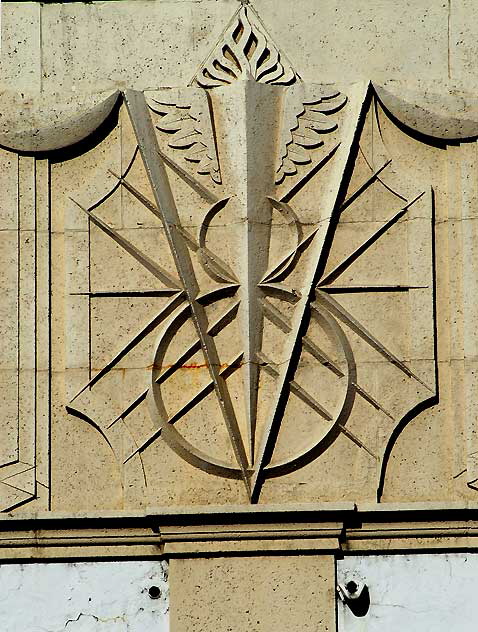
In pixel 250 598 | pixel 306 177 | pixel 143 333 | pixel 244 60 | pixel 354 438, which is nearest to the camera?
pixel 250 598

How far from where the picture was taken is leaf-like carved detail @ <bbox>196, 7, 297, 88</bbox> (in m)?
12.6

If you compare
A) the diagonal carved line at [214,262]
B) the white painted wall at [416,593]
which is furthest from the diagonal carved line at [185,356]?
the white painted wall at [416,593]

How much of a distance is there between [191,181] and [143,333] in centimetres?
79

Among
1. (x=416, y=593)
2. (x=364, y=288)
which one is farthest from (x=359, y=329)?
(x=416, y=593)

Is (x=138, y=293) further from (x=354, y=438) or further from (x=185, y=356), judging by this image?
(x=354, y=438)

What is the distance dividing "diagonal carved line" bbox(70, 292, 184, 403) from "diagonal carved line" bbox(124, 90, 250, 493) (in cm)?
8

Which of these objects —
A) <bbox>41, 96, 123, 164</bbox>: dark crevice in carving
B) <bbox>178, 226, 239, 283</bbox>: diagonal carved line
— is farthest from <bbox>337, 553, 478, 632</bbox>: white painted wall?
<bbox>41, 96, 123, 164</bbox>: dark crevice in carving

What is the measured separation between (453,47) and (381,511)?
7.74 ft

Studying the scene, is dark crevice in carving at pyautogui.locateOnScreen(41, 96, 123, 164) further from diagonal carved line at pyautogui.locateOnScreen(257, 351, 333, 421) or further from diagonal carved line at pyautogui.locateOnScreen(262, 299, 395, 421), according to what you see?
diagonal carved line at pyautogui.locateOnScreen(257, 351, 333, 421)

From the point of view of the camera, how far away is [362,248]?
1248 centimetres

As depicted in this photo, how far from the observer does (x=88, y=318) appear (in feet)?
40.8

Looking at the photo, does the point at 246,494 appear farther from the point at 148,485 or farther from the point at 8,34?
the point at 8,34

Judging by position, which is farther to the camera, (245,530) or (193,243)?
(193,243)

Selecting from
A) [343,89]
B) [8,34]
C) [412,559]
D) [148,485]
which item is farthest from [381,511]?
[8,34]
